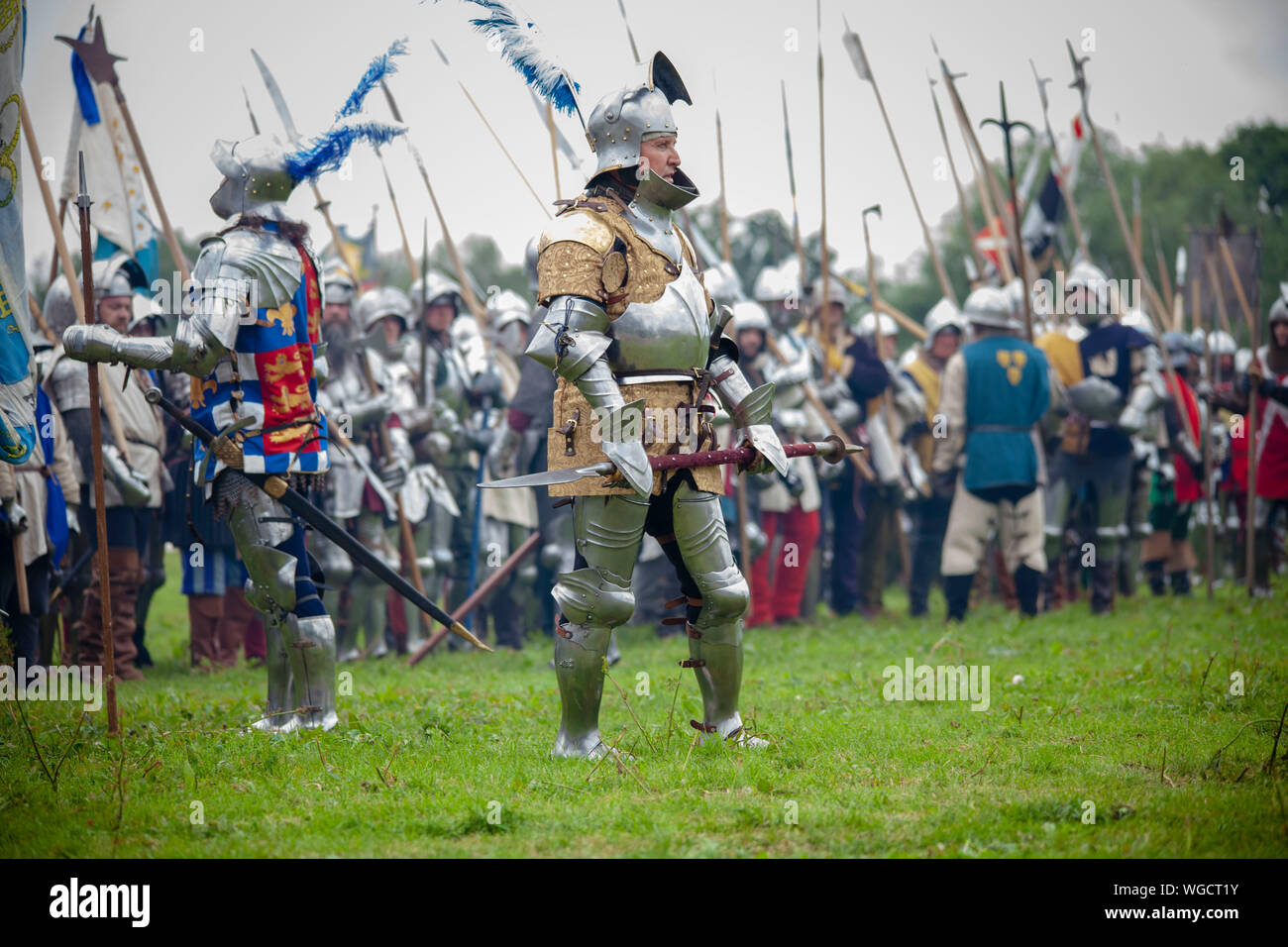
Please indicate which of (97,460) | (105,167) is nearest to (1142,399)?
(105,167)

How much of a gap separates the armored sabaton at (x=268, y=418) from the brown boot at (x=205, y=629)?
3198mm

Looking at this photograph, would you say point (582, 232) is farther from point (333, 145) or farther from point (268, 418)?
point (268, 418)

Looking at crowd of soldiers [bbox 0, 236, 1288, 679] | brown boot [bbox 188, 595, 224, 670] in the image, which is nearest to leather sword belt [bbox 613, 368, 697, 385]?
crowd of soldiers [bbox 0, 236, 1288, 679]

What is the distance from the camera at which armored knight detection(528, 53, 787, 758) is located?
4.96 m

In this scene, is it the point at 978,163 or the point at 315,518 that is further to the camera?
the point at 978,163

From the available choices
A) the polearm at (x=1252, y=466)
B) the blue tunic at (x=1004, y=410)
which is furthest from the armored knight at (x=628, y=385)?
the polearm at (x=1252, y=466)

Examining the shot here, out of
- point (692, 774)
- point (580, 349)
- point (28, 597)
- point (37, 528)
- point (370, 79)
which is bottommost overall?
point (692, 774)

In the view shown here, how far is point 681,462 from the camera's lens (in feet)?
16.6

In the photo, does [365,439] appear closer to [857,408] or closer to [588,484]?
[857,408]

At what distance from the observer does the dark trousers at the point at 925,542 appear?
451 inches

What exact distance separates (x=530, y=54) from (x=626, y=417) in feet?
4.71

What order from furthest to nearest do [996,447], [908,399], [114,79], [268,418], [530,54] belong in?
[908,399] < [996,447] < [114,79] < [268,418] < [530,54]
